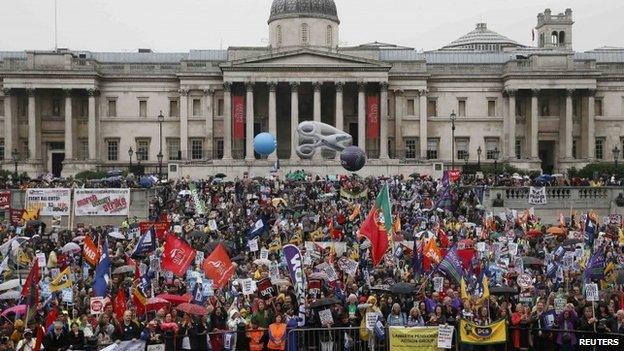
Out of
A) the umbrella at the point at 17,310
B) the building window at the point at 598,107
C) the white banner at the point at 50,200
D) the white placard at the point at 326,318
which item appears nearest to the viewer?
the white placard at the point at 326,318

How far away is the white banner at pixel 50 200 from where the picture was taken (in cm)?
4356

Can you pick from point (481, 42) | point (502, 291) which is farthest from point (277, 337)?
point (481, 42)

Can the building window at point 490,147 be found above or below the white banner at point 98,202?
above

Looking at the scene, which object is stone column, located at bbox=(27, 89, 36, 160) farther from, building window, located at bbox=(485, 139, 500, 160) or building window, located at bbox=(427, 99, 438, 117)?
building window, located at bbox=(485, 139, 500, 160)

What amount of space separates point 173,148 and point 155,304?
59577 mm

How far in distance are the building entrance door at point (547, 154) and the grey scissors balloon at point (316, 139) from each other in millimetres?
23510

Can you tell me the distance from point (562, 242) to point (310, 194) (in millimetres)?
18514

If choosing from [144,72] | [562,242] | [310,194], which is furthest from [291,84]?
[562,242]

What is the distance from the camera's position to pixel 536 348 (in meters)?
20.1

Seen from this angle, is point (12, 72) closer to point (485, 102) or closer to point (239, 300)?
point (485, 102)

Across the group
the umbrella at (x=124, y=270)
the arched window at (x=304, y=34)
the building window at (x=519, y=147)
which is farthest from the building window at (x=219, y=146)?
the umbrella at (x=124, y=270)

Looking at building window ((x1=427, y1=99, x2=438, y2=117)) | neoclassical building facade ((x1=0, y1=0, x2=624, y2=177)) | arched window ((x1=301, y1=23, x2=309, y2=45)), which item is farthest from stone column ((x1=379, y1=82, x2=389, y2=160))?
arched window ((x1=301, y1=23, x2=309, y2=45))

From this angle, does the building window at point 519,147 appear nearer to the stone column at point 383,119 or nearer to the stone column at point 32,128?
the stone column at point 383,119

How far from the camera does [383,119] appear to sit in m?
77.4
